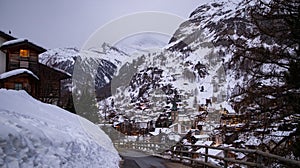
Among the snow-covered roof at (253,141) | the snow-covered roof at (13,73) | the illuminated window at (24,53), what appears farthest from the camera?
the illuminated window at (24,53)

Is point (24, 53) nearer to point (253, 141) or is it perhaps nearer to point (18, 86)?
point (18, 86)

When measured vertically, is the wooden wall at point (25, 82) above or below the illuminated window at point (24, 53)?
below

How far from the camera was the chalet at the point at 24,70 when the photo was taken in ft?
88.1

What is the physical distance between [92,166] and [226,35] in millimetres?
5307

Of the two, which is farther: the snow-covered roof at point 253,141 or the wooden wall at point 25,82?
the wooden wall at point 25,82

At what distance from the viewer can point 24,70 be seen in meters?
26.5

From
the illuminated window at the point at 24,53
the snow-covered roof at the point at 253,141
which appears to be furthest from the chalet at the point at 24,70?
the snow-covered roof at the point at 253,141

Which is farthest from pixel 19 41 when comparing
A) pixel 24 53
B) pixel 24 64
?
pixel 24 64

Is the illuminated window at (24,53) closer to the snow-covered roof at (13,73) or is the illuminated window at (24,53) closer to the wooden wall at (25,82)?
the wooden wall at (25,82)

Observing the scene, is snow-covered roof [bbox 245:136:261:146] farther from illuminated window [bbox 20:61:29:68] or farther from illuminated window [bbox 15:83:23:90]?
illuminated window [bbox 20:61:29:68]

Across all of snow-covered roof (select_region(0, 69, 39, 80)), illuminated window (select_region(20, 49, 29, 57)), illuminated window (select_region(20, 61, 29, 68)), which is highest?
illuminated window (select_region(20, 49, 29, 57))

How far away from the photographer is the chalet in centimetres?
2686

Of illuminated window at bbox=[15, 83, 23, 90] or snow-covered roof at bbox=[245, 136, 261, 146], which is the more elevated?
illuminated window at bbox=[15, 83, 23, 90]

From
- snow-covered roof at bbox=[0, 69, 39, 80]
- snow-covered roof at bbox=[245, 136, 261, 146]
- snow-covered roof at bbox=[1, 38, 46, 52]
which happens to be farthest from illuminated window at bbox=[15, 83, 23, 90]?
snow-covered roof at bbox=[245, 136, 261, 146]
